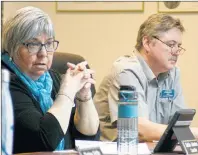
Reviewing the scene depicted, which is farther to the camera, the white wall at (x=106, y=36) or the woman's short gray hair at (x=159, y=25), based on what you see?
the white wall at (x=106, y=36)

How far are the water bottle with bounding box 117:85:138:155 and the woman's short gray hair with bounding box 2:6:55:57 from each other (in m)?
0.50

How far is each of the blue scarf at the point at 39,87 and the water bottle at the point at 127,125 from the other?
38 centimetres

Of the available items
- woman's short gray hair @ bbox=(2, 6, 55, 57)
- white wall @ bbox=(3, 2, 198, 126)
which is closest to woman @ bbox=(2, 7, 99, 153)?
woman's short gray hair @ bbox=(2, 6, 55, 57)

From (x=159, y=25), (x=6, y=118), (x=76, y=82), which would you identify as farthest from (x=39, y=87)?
(x=6, y=118)

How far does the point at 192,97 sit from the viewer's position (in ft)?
11.1

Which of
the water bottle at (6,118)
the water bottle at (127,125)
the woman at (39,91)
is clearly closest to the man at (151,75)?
the woman at (39,91)

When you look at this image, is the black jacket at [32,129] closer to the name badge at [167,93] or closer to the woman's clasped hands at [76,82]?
the woman's clasped hands at [76,82]

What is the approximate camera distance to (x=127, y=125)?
5.03 feet

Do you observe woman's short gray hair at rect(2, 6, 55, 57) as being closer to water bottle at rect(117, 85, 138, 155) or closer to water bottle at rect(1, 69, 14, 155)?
water bottle at rect(117, 85, 138, 155)

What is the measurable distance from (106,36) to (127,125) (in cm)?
203

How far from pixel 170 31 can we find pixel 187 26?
0.95 m

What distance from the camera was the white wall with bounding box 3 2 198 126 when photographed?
3.38m

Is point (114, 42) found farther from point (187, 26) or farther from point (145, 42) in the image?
point (145, 42)

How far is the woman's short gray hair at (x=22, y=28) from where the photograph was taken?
71.0 inches
